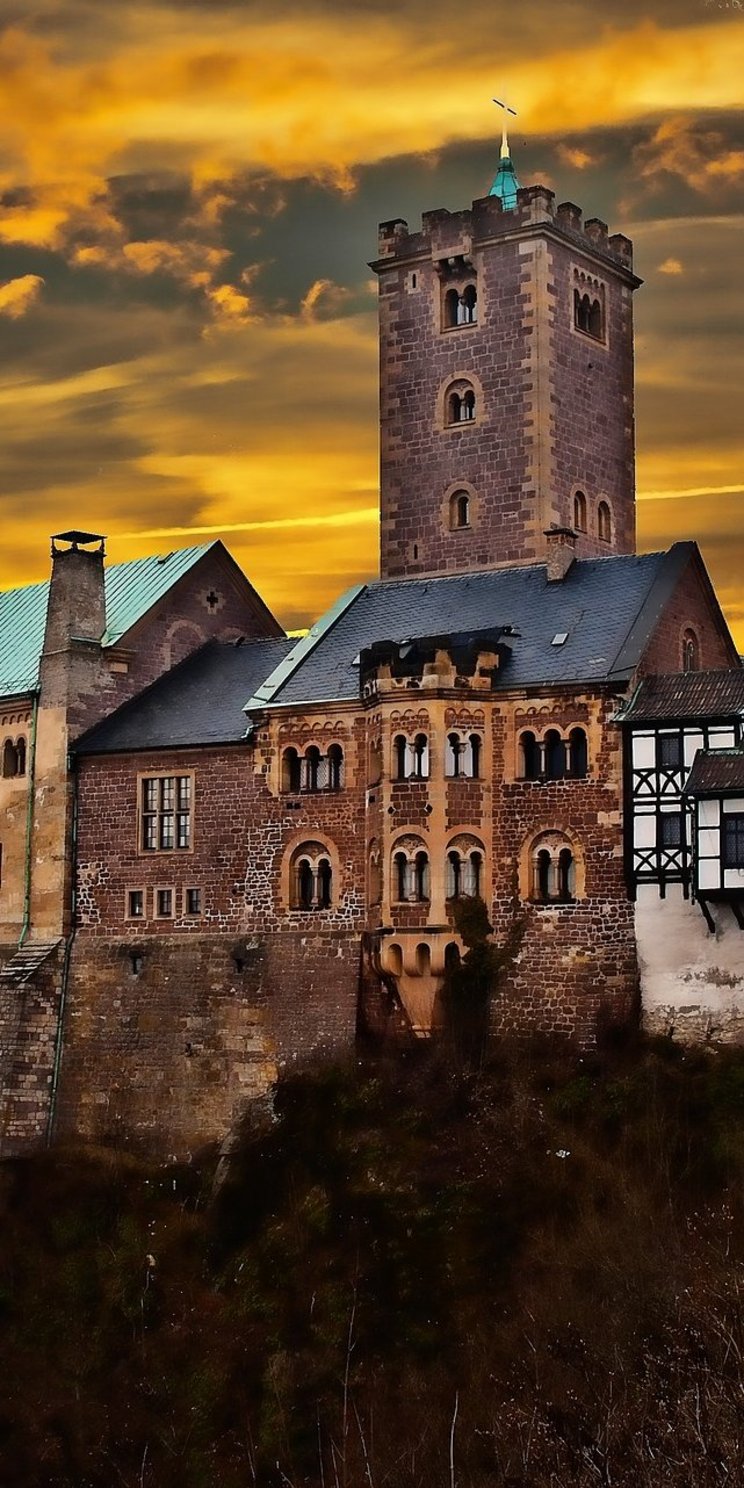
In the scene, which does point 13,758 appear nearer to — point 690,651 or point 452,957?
point 452,957

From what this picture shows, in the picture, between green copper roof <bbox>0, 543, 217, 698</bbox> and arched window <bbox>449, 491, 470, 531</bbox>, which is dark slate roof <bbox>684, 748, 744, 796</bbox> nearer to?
arched window <bbox>449, 491, 470, 531</bbox>

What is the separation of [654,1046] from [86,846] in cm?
1956

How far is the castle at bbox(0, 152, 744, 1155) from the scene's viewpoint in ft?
227

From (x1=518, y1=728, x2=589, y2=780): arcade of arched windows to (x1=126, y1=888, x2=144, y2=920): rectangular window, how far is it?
41.8ft

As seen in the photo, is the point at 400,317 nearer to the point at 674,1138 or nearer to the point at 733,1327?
the point at 674,1138

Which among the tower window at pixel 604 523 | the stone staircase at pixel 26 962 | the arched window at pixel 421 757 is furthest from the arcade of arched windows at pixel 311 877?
the tower window at pixel 604 523

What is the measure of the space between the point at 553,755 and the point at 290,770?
797cm

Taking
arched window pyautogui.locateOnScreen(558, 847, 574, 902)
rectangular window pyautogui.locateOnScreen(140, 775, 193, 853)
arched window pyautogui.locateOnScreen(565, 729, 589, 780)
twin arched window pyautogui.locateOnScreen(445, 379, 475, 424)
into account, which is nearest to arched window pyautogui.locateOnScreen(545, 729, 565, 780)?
arched window pyautogui.locateOnScreen(565, 729, 589, 780)

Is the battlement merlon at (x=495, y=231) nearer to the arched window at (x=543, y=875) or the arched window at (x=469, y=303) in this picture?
the arched window at (x=469, y=303)

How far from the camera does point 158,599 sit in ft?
270

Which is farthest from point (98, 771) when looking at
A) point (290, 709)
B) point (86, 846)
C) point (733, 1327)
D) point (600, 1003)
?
point (733, 1327)

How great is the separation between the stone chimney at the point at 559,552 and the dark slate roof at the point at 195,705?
8.72 m

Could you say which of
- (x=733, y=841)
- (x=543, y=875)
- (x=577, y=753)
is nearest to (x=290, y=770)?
(x=543, y=875)

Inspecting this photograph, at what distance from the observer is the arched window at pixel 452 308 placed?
274ft
